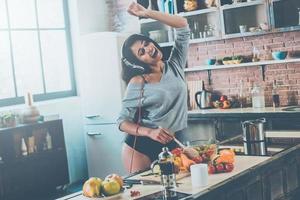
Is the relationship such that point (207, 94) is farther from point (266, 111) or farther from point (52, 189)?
point (52, 189)

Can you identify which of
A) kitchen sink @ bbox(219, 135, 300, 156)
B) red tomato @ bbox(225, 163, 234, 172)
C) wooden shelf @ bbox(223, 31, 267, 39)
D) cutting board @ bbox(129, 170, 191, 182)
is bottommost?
cutting board @ bbox(129, 170, 191, 182)

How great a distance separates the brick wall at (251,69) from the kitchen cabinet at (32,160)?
196 cm

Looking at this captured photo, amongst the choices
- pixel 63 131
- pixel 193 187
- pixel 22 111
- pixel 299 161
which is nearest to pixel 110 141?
pixel 63 131

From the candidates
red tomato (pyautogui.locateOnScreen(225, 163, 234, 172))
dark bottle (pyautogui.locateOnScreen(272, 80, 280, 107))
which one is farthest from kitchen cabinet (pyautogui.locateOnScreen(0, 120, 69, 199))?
red tomato (pyautogui.locateOnScreen(225, 163, 234, 172))

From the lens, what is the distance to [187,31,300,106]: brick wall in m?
6.20

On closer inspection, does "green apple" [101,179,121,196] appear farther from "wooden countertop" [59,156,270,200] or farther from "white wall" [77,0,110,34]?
"white wall" [77,0,110,34]

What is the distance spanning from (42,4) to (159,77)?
11.5 feet

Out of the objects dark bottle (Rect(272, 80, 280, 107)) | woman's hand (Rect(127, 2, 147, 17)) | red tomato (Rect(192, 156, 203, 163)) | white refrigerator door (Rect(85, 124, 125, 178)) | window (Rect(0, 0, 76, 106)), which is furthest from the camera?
white refrigerator door (Rect(85, 124, 125, 178))

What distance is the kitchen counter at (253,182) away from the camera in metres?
2.75

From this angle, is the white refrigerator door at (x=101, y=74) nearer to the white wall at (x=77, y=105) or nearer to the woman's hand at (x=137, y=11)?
the white wall at (x=77, y=105)

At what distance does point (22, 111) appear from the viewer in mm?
6379

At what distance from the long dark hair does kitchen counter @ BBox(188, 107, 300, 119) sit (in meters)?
2.03

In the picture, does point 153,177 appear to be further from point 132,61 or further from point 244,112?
point 244,112

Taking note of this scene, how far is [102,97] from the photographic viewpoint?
6902mm
